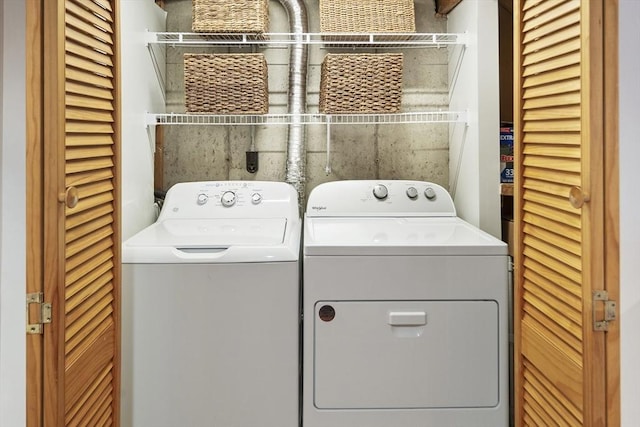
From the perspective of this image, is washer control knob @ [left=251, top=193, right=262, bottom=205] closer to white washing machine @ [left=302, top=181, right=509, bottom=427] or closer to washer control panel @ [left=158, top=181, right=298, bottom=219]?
washer control panel @ [left=158, top=181, right=298, bottom=219]

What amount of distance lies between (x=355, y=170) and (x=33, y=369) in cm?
201

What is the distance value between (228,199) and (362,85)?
811mm

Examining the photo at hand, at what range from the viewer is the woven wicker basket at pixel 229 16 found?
2586mm

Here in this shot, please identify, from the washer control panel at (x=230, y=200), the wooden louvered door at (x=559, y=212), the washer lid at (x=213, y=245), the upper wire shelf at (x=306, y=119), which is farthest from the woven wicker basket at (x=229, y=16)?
the wooden louvered door at (x=559, y=212)

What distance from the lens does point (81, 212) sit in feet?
4.94

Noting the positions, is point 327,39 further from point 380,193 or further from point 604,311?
point 604,311

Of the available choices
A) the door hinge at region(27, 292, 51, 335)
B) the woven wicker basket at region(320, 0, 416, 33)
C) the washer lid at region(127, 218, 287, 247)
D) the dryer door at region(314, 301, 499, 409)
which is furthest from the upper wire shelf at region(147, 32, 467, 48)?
the door hinge at region(27, 292, 51, 335)

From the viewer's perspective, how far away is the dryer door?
6.66ft

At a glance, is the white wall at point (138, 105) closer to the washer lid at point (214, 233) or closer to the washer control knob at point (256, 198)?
the washer lid at point (214, 233)

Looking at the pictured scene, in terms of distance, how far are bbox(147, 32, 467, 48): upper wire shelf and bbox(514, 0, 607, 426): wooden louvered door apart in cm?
104

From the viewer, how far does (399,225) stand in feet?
8.06

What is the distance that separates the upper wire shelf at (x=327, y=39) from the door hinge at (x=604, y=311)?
5.38 feet
